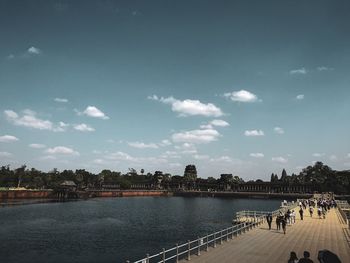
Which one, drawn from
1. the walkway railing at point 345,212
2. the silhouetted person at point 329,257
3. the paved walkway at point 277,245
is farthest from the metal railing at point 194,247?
the silhouetted person at point 329,257

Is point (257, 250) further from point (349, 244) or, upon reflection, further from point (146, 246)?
point (146, 246)

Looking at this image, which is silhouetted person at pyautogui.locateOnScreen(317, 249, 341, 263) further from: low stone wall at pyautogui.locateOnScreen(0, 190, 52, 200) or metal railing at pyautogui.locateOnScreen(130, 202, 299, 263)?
low stone wall at pyautogui.locateOnScreen(0, 190, 52, 200)

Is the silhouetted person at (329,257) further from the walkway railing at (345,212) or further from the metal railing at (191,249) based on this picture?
the walkway railing at (345,212)

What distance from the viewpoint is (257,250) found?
1077 inches

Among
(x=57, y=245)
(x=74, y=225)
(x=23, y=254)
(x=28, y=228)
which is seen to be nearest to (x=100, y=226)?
(x=74, y=225)

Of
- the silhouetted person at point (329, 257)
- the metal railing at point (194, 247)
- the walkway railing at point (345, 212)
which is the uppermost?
the silhouetted person at point (329, 257)

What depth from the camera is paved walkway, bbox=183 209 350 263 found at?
24358mm

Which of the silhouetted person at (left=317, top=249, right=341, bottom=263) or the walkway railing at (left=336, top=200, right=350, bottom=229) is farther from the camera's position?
the walkway railing at (left=336, top=200, right=350, bottom=229)

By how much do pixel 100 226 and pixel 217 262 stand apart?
52.7 metres

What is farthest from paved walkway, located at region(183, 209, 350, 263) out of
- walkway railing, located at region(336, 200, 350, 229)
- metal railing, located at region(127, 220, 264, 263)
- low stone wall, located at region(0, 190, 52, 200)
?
low stone wall, located at region(0, 190, 52, 200)

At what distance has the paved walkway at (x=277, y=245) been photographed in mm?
24358

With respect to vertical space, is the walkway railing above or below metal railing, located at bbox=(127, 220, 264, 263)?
above

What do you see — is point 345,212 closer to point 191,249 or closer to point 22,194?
point 191,249

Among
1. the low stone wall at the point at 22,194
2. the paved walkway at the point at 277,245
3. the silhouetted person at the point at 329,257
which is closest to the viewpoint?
the silhouetted person at the point at 329,257
